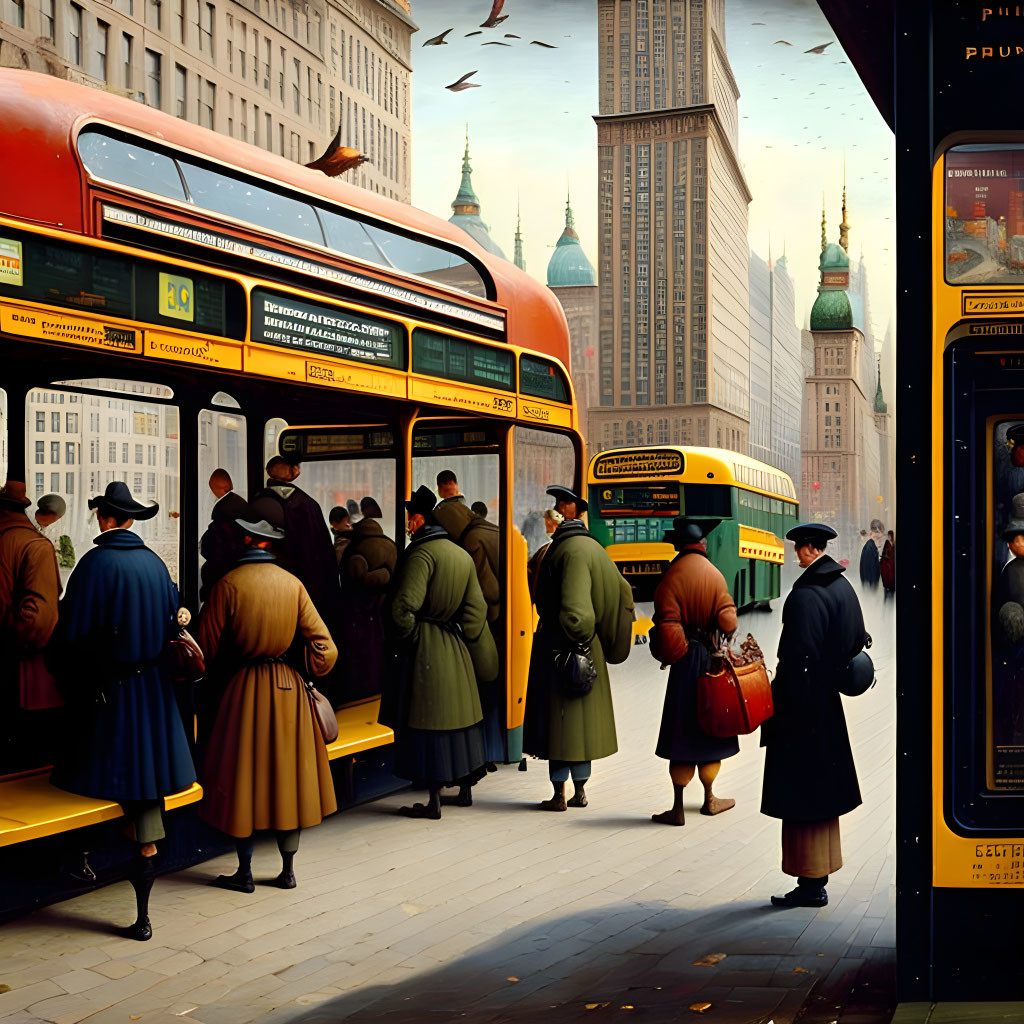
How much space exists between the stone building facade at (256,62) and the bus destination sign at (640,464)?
54.2ft

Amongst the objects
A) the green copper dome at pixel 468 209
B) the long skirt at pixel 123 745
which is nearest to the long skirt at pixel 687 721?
the long skirt at pixel 123 745

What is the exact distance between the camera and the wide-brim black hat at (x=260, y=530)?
5.36 meters

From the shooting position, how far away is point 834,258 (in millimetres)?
47031

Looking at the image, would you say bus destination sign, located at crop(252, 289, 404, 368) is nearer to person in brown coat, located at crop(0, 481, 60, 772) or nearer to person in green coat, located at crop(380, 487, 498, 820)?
person in green coat, located at crop(380, 487, 498, 820)

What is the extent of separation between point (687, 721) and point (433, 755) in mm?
1386

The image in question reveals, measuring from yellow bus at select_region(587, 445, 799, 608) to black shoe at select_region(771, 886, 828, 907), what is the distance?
1034cm

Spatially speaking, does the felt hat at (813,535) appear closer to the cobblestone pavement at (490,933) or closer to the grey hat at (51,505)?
the cobblestone pavement at (490,933)

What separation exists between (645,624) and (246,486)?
33.0ft

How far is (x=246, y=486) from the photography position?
800 centimetres

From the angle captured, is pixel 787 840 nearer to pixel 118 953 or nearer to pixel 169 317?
pixel 118 953

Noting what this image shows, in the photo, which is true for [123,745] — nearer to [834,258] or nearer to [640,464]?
[640,464]

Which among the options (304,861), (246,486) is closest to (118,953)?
(304,861)

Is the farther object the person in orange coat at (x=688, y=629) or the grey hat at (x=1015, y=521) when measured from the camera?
the person in orange coat at (x=688, y=629)

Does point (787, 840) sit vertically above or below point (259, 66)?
below
